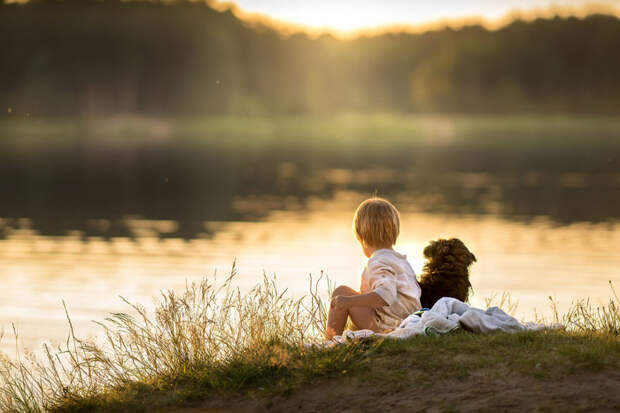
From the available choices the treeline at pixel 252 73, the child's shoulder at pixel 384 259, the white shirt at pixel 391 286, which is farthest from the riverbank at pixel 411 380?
the treeline at pixel 252 73

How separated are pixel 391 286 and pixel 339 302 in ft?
1.25

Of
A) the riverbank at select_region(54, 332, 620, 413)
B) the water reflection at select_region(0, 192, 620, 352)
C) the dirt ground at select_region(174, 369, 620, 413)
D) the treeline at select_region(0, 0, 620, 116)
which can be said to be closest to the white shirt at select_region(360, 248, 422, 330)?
the riverbank at select_region(54, 332, 620, 413)

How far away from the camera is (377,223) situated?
257 inches

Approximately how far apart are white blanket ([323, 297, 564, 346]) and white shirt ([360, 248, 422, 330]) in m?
0.18

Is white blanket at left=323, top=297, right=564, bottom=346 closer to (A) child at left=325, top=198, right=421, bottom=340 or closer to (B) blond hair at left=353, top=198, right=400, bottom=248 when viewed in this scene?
(A) child at left=325, top=198, right=421, bottom=340

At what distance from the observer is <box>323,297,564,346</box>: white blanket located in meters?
6.24

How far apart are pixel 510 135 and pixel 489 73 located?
14.0 m

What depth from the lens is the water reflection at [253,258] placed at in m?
14.0

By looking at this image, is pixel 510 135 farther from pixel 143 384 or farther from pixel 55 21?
pixel 143 384

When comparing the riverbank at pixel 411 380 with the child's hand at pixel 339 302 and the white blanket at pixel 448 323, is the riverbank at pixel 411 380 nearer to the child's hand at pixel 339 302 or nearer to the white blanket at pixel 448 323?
the white blanket at pixel 448 323

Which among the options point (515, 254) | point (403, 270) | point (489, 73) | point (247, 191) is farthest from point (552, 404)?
point (489, 73)

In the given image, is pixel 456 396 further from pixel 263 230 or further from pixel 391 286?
pixel 263 230

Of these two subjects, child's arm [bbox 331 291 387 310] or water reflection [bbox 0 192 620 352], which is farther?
water reflection [bbox 0 192 620 352]

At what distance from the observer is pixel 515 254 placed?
20266 mm
